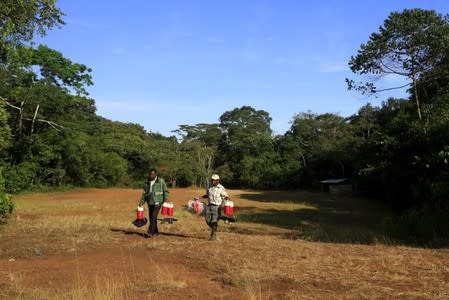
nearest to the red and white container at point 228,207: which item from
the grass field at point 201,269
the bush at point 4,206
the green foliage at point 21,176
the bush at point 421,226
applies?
the grass field at point 201,269

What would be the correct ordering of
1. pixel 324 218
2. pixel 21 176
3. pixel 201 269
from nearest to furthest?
pixel 201 269 < pixel 324 218 < pixel 21 176

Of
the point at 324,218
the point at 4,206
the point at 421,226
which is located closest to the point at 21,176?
the point at 324,218

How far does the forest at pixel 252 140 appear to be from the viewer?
16578mm

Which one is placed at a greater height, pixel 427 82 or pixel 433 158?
pixel 427 82

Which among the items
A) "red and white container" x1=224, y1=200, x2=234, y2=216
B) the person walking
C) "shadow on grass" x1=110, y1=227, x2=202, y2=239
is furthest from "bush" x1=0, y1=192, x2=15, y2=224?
"red and white container" x1=224, y1=200, x2=234, y2=216

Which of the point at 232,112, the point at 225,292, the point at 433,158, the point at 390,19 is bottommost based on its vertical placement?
the point at 225,292

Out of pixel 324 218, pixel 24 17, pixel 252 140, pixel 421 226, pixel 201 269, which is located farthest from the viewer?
pixel 252 140

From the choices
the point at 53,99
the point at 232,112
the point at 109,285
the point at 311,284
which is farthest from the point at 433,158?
the point at 232,112

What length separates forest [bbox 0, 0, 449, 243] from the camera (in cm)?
1658

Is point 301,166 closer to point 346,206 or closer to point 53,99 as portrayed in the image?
point 346,206

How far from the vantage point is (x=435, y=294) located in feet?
20.0

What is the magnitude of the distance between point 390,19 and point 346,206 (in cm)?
1869

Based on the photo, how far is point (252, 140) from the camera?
248 ft

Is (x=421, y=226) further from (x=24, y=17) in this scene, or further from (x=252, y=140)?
(x=252, y=140)
